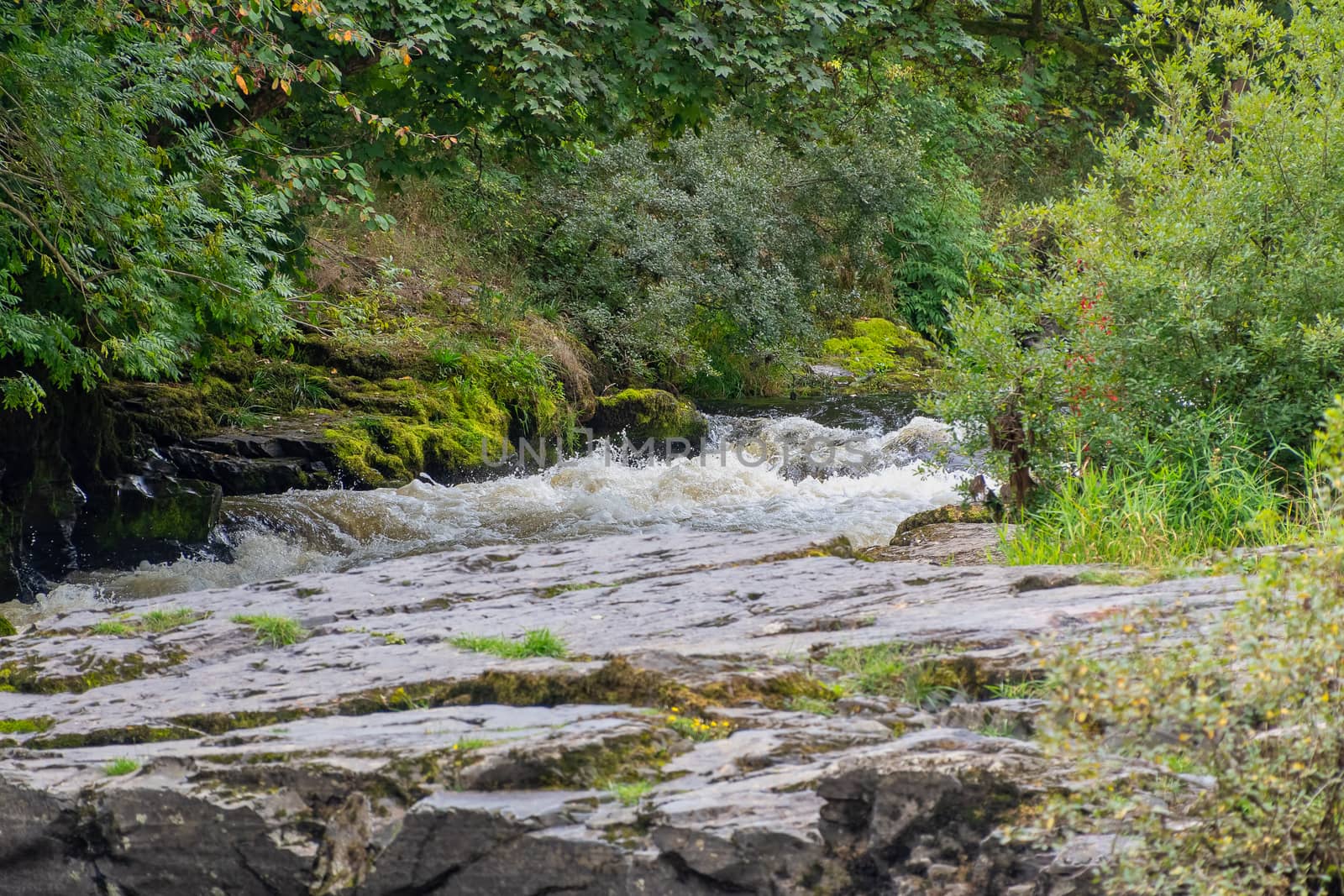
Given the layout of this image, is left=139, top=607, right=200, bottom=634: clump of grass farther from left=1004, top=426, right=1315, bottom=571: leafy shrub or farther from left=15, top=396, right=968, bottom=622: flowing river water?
left=1004, top=426, right=1315, bottom=571: leafy shrub

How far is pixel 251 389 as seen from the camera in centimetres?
1408

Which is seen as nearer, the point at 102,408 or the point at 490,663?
the point at 490,663

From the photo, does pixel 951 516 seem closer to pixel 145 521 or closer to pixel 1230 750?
pixel 1230 750

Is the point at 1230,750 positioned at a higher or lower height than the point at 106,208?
lower

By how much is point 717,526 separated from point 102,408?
5.57m

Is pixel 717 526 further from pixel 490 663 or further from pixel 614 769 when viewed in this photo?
pixel 614 769

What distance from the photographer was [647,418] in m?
17.0

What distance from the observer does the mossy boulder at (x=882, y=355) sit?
21.4 m

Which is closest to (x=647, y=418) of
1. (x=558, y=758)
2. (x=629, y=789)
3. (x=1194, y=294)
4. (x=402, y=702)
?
(x=1194, y=294)

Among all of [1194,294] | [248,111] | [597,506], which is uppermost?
[248,111]

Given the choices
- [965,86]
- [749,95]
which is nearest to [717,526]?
[749,95]

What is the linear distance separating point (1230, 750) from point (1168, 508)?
3.32 meters

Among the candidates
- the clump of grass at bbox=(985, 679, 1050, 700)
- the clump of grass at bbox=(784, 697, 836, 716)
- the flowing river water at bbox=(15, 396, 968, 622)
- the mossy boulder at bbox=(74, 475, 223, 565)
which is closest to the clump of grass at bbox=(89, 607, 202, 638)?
the clump of grass at bbox=(784, 697, 836, 716)

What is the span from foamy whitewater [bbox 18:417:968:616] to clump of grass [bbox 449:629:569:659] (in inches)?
149
